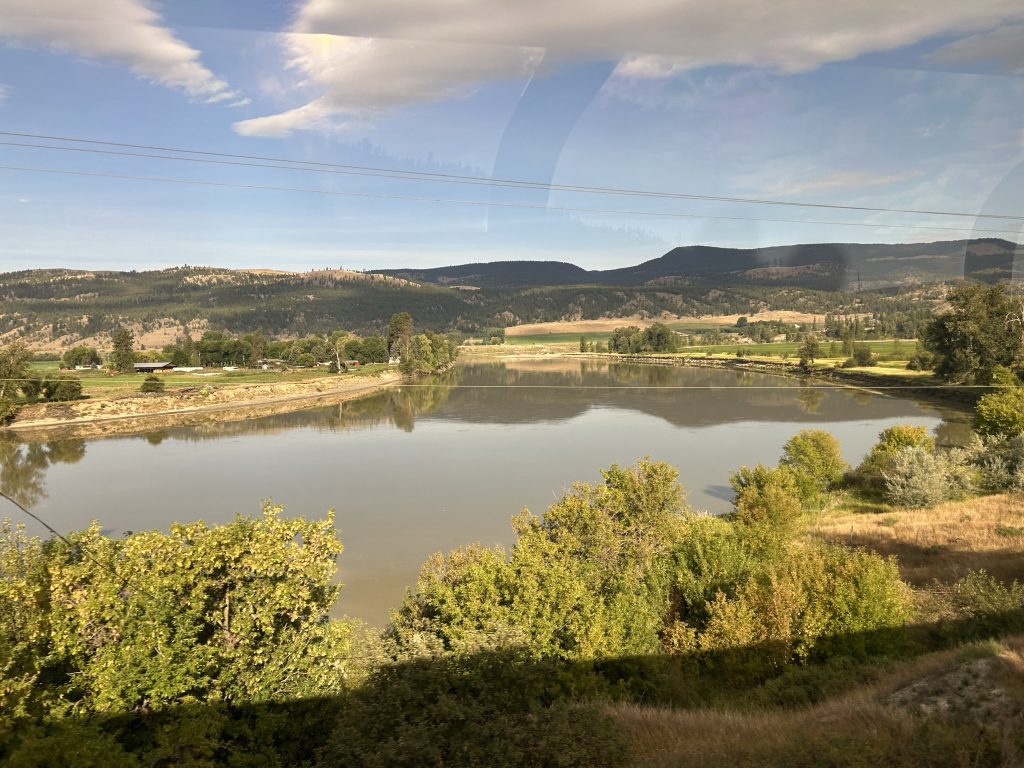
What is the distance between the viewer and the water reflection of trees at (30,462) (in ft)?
76.8

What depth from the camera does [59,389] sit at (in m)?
42.2

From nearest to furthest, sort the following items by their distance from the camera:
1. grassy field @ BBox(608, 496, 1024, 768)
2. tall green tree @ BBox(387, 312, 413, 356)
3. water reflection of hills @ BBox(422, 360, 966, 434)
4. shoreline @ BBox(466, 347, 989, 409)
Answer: grassy field @ BBox(608, 496, 1024, 768) → water reflection of hills @ BBox(422, 360, 966, 434) → shoreline @ BBox(466, 347, 989, 409) → tall green tree @ BBox(387, 312, 413, 356)

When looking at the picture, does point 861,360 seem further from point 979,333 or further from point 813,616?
point 813,616

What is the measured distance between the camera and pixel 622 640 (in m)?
9.30

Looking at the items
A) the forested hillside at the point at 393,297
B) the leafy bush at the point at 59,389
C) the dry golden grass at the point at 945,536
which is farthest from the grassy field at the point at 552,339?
the dry golden grass at the point at 945,536

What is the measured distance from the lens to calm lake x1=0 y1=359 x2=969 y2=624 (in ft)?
62.7

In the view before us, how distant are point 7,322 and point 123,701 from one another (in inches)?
5491

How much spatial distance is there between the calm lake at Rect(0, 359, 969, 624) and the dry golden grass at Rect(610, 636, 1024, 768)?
775cm

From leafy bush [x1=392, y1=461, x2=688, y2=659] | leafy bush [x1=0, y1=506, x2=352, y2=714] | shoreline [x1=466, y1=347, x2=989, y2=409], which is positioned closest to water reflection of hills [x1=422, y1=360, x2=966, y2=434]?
shoreline [x1=466, y1=347, x2=989, y2=409]

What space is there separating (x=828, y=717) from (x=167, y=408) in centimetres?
4767

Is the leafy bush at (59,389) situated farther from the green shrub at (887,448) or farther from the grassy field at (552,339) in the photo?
the grassy field at (552,339)

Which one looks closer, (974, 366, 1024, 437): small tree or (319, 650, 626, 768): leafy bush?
(319, 650, 626, 768): leafy bush

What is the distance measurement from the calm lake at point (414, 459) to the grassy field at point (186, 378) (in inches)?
504

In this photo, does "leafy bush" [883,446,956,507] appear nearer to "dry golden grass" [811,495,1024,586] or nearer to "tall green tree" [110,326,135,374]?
"dry golden grass" [811,495,1024,586]
